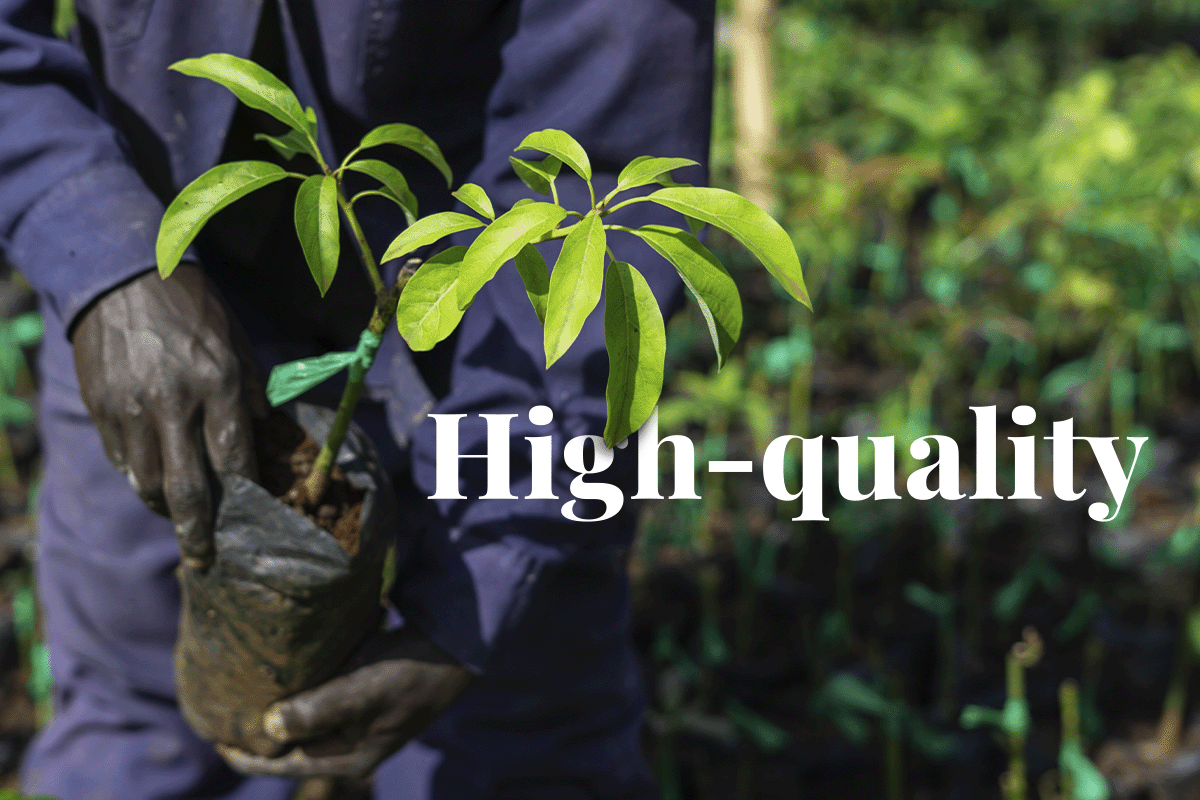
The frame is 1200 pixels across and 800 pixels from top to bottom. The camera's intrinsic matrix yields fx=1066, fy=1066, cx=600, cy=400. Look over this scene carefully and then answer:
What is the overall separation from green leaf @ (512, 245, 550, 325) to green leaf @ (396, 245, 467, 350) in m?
0.04

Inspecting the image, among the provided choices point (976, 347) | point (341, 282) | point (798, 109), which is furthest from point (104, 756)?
point (798, 109)

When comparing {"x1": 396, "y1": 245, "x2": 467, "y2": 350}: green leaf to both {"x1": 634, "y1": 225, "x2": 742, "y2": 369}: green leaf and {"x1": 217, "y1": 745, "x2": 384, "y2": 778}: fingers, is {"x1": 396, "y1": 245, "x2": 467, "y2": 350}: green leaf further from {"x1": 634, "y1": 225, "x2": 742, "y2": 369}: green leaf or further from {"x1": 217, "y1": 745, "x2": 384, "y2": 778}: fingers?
{"x1": 217, "y1": 745, "x2": 384, "y2": 778}: fingers

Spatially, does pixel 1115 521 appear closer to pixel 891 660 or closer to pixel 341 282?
pixel 891 660

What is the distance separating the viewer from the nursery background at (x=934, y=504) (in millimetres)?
1722

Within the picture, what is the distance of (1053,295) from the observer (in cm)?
250

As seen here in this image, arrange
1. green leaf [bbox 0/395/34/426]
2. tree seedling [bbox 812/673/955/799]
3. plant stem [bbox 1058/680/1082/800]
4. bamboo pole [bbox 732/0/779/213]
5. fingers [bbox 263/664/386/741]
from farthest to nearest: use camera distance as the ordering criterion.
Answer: bamboo pole [bbox 732/0/779/213] < green leaf [bbox 0/395/34/426] < tree seedling [bbox 812/673/955/799] < plant stem [bbox 1058/680/1082/800] < fingers [bbox 263/664/386/741]

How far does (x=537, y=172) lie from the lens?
68 cm

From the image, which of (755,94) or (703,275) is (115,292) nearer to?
(703,275)

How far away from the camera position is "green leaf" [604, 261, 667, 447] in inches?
24.4

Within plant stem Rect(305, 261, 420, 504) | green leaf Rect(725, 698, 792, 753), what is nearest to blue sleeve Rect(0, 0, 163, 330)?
plant stem Rect(305, 261, 420, 504)

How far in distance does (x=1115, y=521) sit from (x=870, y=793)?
2.38 ft

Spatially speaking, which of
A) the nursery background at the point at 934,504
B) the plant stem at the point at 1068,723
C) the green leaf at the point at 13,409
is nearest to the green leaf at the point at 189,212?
the nursery background at the point at 934,504

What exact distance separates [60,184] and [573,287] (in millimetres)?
561

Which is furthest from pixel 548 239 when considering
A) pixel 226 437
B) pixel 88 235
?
pixel 88 235
